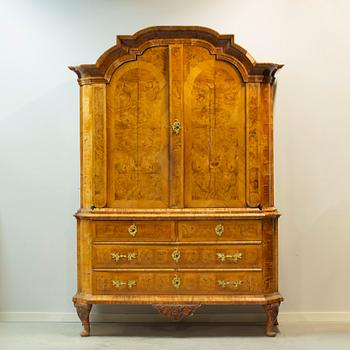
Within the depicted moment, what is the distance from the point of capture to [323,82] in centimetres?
479

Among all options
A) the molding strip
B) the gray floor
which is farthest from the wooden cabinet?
the molding strip

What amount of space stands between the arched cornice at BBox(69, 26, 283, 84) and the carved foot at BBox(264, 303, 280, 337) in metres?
1.60

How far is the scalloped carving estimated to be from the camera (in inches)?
163

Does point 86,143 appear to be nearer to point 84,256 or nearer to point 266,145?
point 84,256

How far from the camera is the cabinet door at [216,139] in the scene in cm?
420

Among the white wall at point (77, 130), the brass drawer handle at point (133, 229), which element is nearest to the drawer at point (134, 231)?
the brass drawer handle at point (133, 229)

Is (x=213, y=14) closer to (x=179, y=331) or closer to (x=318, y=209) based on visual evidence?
(x=318, y=209)

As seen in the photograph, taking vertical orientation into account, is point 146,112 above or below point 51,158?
above

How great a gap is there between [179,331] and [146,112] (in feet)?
5.53

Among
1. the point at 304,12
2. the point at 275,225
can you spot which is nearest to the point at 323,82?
the point at 304,12

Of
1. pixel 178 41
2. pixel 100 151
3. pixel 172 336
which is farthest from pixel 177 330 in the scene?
pixel 178 41

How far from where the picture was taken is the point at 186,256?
4168 millimetres

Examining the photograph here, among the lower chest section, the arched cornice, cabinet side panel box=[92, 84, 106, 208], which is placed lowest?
the lower chest section

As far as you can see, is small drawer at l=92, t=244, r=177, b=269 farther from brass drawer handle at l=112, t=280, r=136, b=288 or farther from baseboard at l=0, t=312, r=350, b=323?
baseboard at l=0, t=312, r=350, b=323
